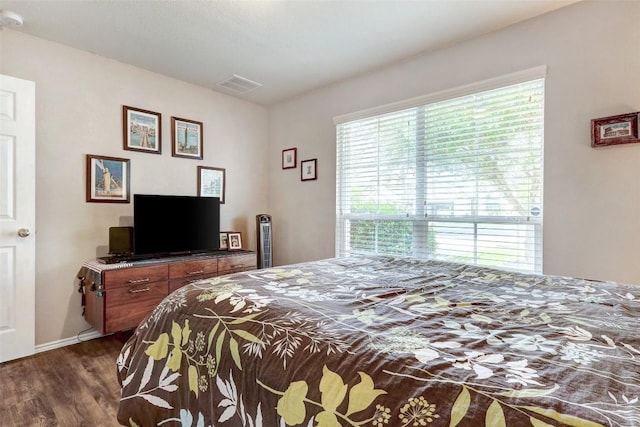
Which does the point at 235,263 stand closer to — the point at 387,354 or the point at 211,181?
the point at 211,181

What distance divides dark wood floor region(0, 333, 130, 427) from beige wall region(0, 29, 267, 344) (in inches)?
13.4

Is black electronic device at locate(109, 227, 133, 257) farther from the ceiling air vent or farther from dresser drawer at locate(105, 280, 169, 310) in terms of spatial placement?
the ceiling air vent

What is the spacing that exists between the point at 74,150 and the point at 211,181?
1.28 metres

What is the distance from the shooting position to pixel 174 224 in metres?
3.00

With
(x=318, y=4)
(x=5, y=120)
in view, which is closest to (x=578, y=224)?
(x=318, y=4)

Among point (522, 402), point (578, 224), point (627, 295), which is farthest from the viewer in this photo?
point (578, 224)

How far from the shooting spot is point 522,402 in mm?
571

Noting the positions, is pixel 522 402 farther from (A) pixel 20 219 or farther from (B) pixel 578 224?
(A) pixel 20 219

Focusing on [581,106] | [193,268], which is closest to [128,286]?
[193,268]

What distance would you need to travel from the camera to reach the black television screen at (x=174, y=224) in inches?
109

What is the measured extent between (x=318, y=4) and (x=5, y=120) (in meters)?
2.41

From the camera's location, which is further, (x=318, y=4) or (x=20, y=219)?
(x=20, y=219)

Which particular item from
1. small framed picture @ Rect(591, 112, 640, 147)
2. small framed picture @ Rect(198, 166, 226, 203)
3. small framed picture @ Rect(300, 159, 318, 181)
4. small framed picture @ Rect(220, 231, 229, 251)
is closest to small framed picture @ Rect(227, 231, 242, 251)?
small framed picture @ Rect(220, 231, 229, 251)

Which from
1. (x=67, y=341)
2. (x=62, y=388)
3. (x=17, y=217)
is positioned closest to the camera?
(x=62, y=388)
